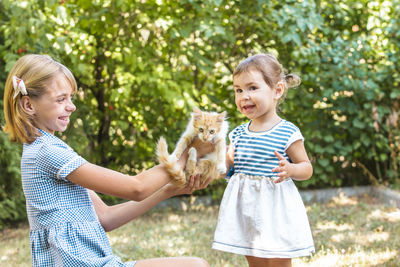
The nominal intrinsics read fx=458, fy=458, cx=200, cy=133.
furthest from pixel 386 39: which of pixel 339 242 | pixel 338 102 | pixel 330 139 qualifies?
pixel 339 242

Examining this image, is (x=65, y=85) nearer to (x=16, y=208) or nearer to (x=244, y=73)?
(x=244, y=73)

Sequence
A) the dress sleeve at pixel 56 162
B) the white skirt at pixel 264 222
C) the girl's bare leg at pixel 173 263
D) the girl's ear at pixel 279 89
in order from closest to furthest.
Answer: the dress sleeve at pixel 56 162 → the girl's bare leg at pixel 173 263 → the white skirt at pixel 264 222 → the girl's ear at pixel 279 89

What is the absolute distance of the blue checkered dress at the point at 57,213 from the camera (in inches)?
68.8

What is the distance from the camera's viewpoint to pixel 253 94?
2.21 meters

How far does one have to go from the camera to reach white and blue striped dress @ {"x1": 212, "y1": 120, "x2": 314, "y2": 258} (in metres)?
2.19

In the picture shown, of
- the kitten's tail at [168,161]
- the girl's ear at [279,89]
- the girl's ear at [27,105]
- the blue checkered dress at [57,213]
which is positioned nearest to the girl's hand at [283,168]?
the girl's ear at [279,89]

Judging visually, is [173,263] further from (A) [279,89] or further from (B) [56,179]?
(A) [279,89]

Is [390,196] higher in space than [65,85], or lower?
lower

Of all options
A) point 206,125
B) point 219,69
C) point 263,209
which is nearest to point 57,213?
point 206,125

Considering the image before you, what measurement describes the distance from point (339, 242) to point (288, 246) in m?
1.68

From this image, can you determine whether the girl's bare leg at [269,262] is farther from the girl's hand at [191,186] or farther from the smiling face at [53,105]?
the smiling face at [53,105]

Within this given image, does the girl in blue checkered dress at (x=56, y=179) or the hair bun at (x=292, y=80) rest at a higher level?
the hair bun at (x=292, y=80)

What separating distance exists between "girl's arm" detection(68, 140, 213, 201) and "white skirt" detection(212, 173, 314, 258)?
0.55m

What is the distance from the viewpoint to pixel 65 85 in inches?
73.4
